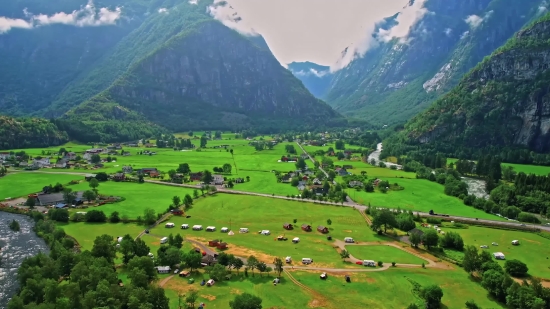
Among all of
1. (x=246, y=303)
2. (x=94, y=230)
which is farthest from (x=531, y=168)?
(x=94, y=230)

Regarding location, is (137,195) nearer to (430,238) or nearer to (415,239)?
(415,239)

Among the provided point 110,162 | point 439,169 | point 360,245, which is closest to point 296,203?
point 360,245

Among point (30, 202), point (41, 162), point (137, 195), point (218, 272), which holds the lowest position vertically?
point (218, 272)

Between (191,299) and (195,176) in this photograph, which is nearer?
(191,299)

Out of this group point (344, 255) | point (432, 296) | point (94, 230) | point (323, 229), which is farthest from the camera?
point (323, 229)

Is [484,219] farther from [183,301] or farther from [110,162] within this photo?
[110,162]


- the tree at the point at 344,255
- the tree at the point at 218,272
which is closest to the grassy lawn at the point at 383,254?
the tree at the point at 344,255

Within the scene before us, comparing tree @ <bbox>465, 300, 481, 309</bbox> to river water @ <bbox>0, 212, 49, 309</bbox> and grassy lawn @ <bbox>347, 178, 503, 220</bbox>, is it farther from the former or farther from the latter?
river water @ <bbox>0, 212, 49, 309</bbox>
